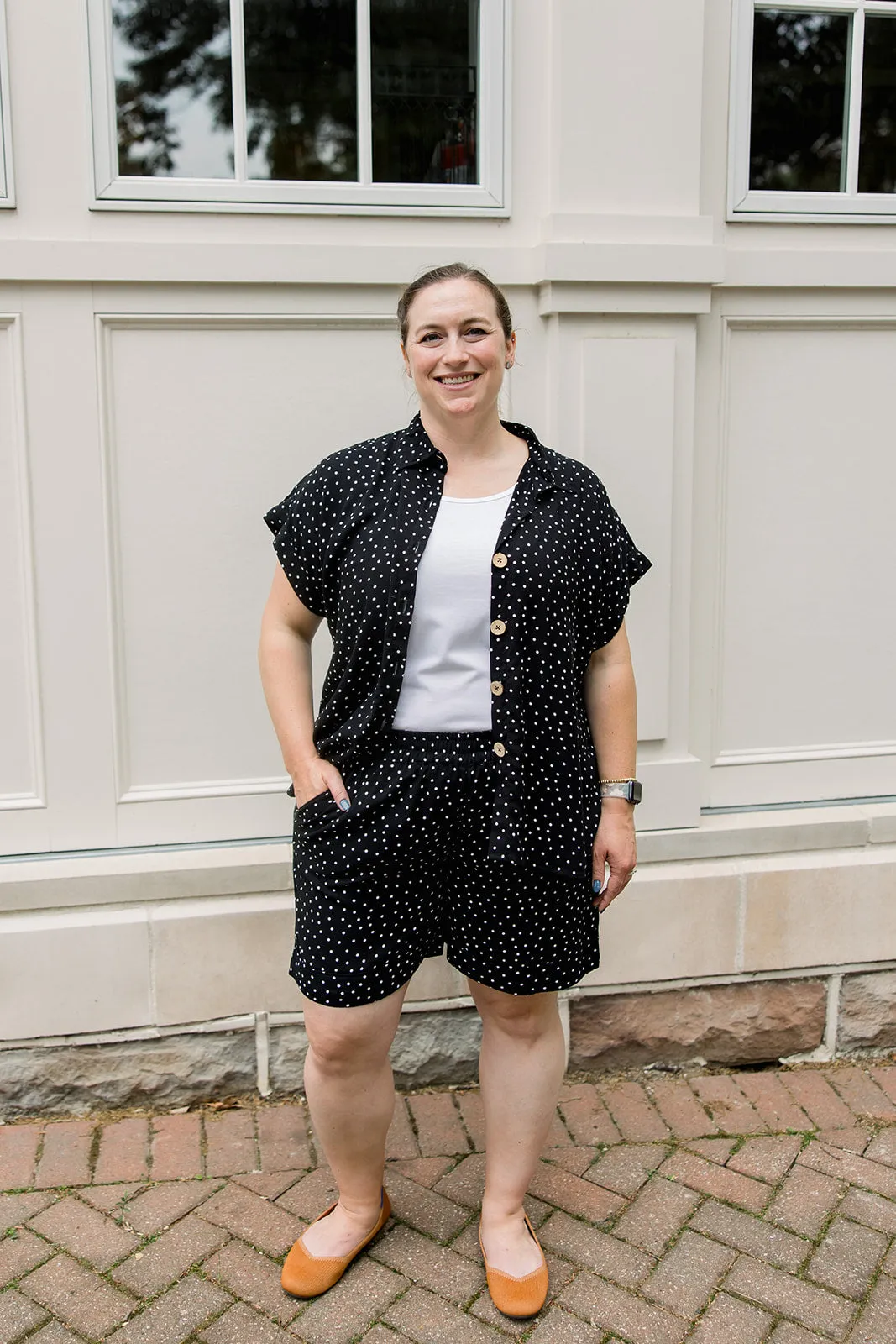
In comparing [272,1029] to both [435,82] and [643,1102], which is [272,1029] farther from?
[435,82]

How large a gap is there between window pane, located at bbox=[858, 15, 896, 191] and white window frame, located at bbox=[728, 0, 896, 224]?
0.08 ft

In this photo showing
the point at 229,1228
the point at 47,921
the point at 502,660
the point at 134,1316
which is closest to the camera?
the point at 502,660

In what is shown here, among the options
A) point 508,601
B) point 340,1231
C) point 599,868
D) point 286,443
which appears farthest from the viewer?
point 286,443

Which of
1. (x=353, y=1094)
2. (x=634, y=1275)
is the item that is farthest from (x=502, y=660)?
(x=634, y=1275)

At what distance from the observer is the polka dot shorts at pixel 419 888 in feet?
7.13

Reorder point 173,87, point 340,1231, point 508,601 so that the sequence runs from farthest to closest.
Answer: point 173,87 → point 340,1231 → point 508,601

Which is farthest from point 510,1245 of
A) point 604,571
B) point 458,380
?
point 458,380

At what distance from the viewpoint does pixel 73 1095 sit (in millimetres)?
2979

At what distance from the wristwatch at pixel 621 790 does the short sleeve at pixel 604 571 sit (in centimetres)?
27

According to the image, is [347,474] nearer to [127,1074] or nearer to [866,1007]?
[127,1074]

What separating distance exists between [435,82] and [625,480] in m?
1.07

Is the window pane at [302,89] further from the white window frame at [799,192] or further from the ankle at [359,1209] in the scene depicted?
the ankle at [359,1209]

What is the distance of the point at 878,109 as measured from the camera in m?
3.16

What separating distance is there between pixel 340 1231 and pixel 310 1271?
0.10 m
